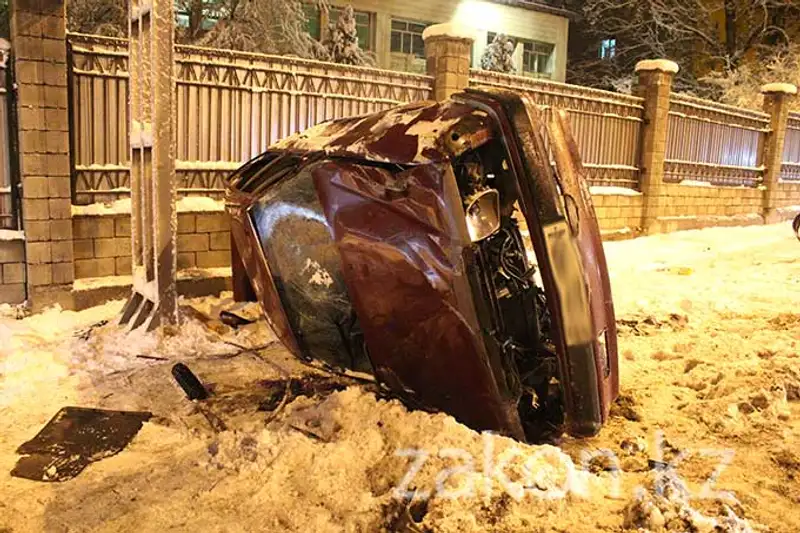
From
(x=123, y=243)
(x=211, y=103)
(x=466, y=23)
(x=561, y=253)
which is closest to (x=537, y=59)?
(x=466, y=23)

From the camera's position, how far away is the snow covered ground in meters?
2.85

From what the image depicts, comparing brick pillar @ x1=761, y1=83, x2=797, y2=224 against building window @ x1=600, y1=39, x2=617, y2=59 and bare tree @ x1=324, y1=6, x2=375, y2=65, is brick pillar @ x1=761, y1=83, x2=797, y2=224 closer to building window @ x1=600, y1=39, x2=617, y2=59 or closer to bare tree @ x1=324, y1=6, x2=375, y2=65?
bare tree @ x1=324, y1=6, x2=375, y2=65

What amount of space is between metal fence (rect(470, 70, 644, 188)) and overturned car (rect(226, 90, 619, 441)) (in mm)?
7075

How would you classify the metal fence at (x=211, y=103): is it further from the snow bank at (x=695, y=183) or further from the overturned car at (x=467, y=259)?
the snow bank at (x=695, y=183)

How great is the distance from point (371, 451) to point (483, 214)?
49.1 inches

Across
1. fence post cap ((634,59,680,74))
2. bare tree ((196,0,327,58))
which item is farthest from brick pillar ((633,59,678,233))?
bare tree ((196,0,327,58))

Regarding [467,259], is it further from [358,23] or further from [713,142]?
[358,23]

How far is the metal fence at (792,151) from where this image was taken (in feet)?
53.0

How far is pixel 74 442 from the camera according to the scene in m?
3.67

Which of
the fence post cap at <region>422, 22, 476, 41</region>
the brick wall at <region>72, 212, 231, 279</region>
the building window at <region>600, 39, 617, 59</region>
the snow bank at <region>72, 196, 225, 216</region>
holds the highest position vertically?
the building window at <region>600, 39, 617, 59</region>

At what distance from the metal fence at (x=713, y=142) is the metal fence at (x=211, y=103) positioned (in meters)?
6.71

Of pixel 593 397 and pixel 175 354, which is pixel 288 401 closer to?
pixel 175 354

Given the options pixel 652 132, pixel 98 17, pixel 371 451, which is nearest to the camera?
pixel 371 451

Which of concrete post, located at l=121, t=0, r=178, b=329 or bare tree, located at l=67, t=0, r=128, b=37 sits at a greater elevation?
bare tree, located at l=67, t=0, r=128, b=37
